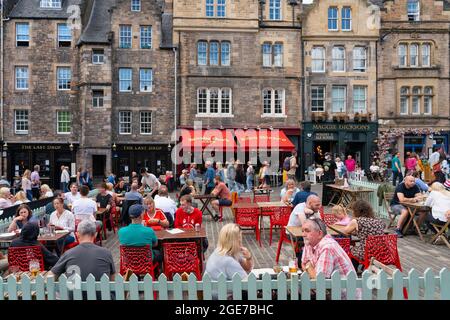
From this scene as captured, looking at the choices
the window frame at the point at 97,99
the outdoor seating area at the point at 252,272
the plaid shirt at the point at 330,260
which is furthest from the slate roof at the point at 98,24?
the plaid shirt at the point at 330,260

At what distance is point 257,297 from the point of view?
558 cm

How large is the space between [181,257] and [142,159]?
961 inches

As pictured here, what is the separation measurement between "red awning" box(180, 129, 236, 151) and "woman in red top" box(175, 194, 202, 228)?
792 inches

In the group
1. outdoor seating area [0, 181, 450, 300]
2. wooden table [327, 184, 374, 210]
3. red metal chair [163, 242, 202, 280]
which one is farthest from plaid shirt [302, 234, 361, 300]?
wooden table [327, 184, 374, 210]

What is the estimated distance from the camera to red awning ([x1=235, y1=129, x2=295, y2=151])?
30953 mm

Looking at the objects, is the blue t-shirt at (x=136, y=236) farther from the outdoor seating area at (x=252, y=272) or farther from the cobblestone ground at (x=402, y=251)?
Result: the cobblestone ground at (x=402, y=251)

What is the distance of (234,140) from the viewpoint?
31.4m

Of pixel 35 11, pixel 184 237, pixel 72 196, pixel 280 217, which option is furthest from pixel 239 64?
pixel 184 237

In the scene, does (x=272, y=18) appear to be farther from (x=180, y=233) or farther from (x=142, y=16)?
(x=180, y=233)

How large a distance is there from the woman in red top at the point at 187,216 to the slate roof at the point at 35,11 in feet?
84.1

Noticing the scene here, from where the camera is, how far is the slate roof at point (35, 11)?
3141cm

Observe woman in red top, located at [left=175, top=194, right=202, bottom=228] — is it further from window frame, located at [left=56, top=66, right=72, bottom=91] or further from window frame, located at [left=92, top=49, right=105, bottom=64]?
window frame, located at [left=56, top=66, right=72, bottom=91]

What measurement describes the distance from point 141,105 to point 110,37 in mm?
Result: 4781

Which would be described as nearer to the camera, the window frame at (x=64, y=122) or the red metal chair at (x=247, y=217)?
the red metal chair at (x=247, y=217)
